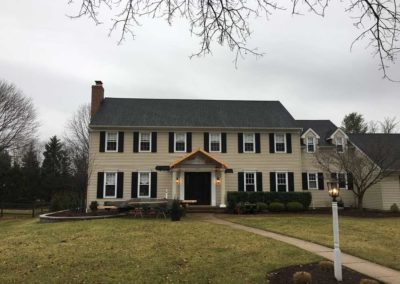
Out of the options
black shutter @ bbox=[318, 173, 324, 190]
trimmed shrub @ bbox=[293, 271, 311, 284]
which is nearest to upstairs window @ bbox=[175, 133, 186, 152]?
black shutter @ bbox=[318, 173, 324, 190]

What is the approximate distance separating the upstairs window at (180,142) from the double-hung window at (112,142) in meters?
4.09

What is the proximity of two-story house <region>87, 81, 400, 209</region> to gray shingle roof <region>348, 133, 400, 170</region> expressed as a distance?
1.49m

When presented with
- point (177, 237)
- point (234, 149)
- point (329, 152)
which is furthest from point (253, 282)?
point (329, 152)

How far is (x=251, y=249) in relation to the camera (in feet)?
37.1

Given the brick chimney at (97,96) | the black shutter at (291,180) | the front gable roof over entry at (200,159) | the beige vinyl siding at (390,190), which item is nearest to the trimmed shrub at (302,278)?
the front gable roof over entry at (200,159)

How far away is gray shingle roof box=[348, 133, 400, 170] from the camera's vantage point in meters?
26.5

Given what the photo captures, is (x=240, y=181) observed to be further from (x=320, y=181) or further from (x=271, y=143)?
(x=320, y=181)

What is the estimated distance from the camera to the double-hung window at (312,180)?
96.4ft

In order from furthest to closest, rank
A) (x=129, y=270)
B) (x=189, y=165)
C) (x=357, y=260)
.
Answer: (x=189, y=165), (x=357, y=260), (x=129, y=270)

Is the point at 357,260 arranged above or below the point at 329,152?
below

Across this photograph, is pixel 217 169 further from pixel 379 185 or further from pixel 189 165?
pixel 379 185

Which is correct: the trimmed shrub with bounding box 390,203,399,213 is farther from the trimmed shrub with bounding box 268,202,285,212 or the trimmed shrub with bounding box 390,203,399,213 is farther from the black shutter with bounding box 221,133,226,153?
the black shutter with bounding box 221,133,226,153

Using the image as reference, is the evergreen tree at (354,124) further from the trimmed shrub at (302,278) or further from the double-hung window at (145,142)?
the trimmed shrub at (302,278)

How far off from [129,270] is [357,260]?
5.36 m
